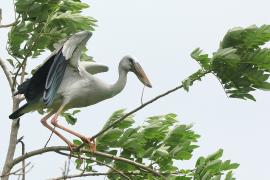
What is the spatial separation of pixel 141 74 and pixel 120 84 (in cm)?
31

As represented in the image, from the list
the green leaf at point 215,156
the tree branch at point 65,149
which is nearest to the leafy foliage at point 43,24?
the tree branch at point 65,149

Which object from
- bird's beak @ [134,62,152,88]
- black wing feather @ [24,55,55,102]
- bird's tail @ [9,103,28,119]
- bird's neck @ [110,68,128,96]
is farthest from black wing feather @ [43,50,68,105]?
bird's beak @ [134,62,152,88]

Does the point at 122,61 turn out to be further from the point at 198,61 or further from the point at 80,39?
the point at 198,61

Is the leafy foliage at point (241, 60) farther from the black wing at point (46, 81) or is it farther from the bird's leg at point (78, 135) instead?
the black wing at point (46, 81)

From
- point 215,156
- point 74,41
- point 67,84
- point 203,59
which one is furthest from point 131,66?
point 203,59

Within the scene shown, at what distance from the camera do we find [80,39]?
474 inches

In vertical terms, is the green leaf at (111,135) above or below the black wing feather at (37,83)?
below

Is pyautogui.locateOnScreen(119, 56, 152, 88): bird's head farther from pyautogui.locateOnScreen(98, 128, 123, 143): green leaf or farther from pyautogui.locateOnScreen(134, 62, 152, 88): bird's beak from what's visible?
pyautogui.locateOnScreen(98, 128, 123, 143): green leaf

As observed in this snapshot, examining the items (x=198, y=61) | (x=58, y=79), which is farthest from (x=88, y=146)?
(x=198, y=61)

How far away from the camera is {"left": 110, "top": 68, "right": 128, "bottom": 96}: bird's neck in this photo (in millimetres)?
12586

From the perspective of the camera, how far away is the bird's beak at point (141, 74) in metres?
12.4

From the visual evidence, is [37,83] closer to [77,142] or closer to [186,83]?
[77,142]

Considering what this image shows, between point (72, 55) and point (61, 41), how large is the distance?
250 mm

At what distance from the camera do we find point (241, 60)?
9977 mm
